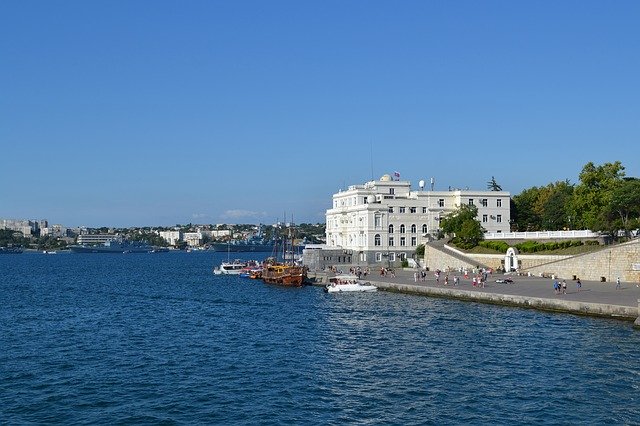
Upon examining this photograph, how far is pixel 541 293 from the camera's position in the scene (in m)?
58.6

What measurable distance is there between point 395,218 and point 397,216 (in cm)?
48

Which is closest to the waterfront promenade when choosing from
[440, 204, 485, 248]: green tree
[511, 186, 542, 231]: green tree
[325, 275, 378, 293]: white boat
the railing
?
[325, 275, 378, 293]: white boat

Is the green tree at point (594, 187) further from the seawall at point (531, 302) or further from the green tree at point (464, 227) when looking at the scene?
the seawall at point (531, 302)

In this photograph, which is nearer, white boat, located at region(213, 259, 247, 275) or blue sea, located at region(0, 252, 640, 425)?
blue sea, located at region(0, 252, 640, 425)

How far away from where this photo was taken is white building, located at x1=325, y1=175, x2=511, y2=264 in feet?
346

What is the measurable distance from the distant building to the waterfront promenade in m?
24.0

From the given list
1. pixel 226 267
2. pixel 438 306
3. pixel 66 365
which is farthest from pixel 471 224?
pixel 66 365

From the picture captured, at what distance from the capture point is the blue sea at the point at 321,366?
28328 millimetres

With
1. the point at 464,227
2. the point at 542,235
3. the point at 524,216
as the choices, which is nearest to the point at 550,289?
the point at 542,235

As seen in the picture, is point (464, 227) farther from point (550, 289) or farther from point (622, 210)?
point (550, 289)

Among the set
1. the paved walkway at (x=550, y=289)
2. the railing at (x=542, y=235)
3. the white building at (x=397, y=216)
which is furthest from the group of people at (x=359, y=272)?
the railing at (x=542, y=235)

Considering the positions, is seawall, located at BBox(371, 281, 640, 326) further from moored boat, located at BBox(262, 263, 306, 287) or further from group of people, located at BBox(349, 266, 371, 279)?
moored boat, located at BBox(262, 263, 306, 287)

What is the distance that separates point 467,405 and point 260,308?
37.3 m

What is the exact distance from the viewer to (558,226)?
348 ft
